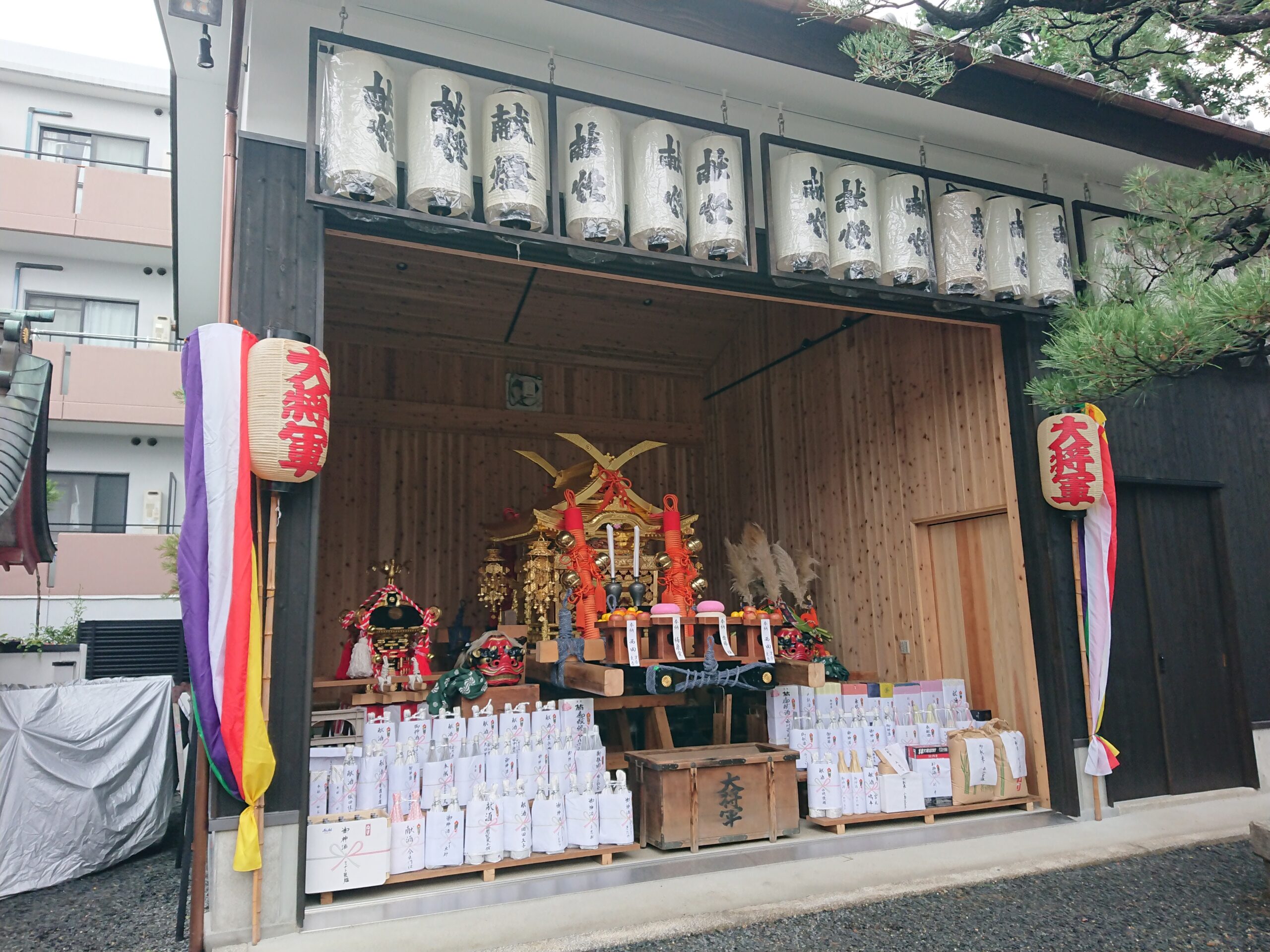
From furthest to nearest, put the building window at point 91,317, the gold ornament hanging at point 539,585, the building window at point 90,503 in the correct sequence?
1. the building window at point 91,317
2. the building window at point 90,503
3. the gold ornament hanging at point 539,585

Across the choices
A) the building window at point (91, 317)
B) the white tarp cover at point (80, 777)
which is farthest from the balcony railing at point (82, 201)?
the white tarp cover at point (80, 777)

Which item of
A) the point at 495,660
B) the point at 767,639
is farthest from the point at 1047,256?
the point at 495,660

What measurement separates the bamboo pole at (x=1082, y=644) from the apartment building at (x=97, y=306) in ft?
33.4

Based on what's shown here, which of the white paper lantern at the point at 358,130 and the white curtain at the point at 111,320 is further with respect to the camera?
the white curtain at the point at 111,320

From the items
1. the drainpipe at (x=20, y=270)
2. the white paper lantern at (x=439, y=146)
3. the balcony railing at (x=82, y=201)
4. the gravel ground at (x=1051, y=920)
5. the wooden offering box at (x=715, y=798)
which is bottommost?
the gravel ground at (x=1051, y=920)

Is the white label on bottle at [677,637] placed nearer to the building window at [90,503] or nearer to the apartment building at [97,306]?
the apartment building at [97,306]

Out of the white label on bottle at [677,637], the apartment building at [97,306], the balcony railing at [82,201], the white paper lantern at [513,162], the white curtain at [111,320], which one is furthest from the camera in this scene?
the white curtain at [111,320]

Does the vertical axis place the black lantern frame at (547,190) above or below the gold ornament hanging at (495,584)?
above

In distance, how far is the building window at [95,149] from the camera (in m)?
11.6

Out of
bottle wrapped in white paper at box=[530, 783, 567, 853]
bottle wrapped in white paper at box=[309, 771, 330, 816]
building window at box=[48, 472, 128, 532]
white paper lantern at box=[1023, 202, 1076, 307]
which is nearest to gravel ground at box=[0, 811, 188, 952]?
bottle wrapped in white paper at box=[309, 771, 330, 816]

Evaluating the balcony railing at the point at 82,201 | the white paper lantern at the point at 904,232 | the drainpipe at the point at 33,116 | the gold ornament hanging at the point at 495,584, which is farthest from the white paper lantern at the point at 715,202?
the drainpipe at the point at 33,116

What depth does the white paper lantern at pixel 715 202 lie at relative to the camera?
4469 millimetres

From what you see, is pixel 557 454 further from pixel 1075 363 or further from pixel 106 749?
pixel 1075 363

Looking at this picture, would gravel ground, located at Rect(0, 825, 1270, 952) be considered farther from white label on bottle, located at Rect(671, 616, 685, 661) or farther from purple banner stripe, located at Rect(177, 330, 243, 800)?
white label on bottle, located at Rect(671, 616, 685, 661)
